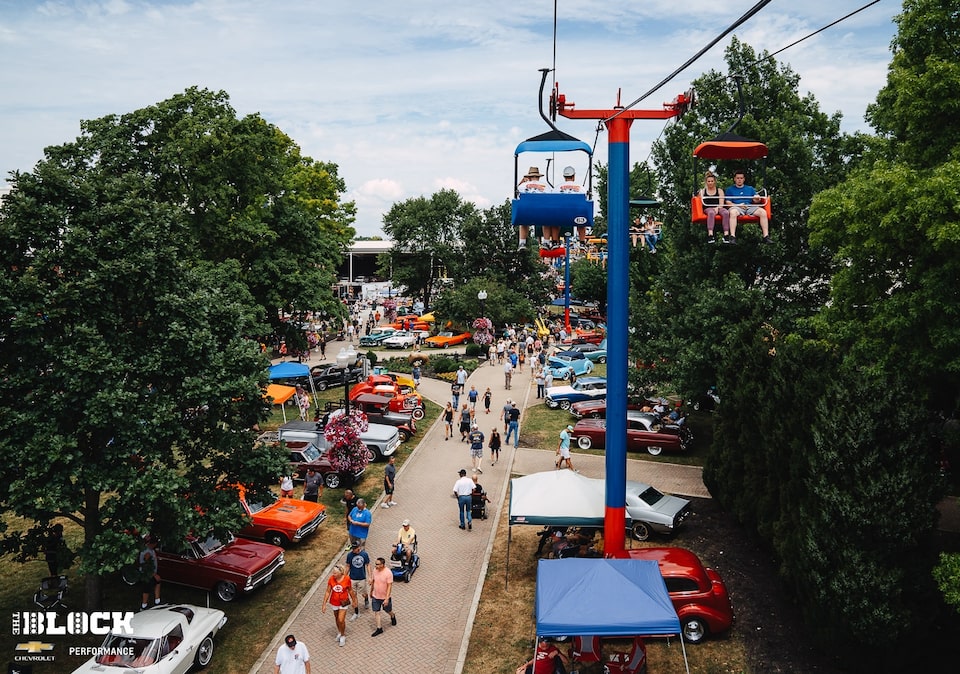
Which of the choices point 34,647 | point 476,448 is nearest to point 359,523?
point 34,647

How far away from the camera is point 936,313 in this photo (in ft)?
38.7

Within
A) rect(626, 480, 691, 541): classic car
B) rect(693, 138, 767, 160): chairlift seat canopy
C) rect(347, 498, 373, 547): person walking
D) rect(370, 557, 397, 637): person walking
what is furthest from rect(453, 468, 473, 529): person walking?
rect(693, 138, 767, 160): chairlift seat canopy

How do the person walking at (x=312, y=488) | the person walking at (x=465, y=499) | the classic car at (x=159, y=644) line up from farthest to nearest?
1. the person walking at (x=312, y=488)
2. the person walking at (x=465, y=499)
3. the classic car at (x=159, y=644)

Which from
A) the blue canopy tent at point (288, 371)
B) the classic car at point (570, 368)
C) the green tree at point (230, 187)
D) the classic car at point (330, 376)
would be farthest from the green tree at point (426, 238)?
the blue canopy tent at point (288, 371)

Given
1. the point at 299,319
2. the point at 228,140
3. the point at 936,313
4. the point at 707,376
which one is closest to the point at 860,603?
the point at 936,313

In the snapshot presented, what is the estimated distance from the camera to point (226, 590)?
13.6 metres

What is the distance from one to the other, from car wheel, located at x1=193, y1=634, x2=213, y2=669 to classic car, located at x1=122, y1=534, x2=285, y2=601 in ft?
6.09

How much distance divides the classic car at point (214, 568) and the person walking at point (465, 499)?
→ 5.00 m

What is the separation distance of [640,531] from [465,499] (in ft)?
15.1

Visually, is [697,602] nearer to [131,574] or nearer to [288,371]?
[131,574]

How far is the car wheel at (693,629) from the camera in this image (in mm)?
12094

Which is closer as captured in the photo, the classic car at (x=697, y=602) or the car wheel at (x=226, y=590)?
the classic car at (x=697, y=602)

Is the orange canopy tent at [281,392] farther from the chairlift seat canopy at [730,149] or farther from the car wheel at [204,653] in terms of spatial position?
the chairlift seat canopy at [730,149]

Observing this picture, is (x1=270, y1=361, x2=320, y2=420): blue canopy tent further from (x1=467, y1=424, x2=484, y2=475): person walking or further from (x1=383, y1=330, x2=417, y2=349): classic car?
(x1=383, y1=330, x2=417, y2=349): classic car
